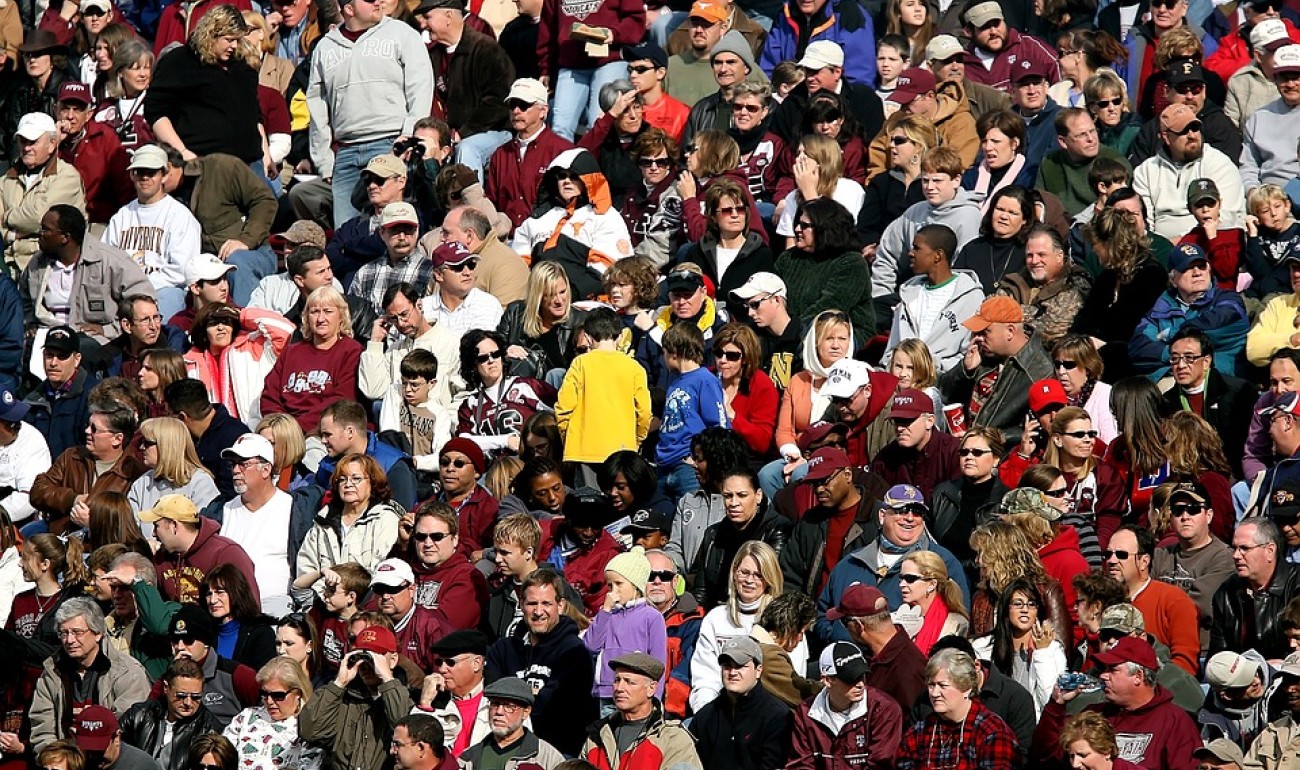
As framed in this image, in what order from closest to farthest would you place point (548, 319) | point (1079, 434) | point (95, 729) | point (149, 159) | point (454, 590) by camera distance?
point (95, 729), point (1079, 434), point (454, 590), point (548, 319), point (149, 159)

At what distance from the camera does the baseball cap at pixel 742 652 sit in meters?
12.2

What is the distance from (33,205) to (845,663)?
811cm

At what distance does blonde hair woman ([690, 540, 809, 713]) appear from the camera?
12.8 metres

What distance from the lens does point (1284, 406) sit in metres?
13.7

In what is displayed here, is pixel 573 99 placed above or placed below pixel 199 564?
below

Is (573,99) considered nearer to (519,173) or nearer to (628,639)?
(519,173)

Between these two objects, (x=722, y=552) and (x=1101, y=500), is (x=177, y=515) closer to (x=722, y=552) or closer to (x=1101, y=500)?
(x=722, y=552)

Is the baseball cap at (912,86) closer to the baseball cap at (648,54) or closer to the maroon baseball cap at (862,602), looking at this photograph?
the baseball cap at (648,54)

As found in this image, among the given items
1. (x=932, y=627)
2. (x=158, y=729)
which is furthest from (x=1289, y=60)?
(x=158, y=729)

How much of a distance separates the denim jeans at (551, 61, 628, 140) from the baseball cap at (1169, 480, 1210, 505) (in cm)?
661

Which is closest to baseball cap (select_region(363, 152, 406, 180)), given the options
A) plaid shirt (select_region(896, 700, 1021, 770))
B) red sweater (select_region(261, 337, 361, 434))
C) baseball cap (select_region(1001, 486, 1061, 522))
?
red sweater (select_region(261, 337, 361, 434))

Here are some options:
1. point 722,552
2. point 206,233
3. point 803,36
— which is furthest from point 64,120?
point 722,552

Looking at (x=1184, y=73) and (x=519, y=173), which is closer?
(x=1184, y=73)

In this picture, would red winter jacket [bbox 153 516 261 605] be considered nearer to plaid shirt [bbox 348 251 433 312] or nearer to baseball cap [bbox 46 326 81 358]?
baseball cap [bbox 46 326 81 358]
